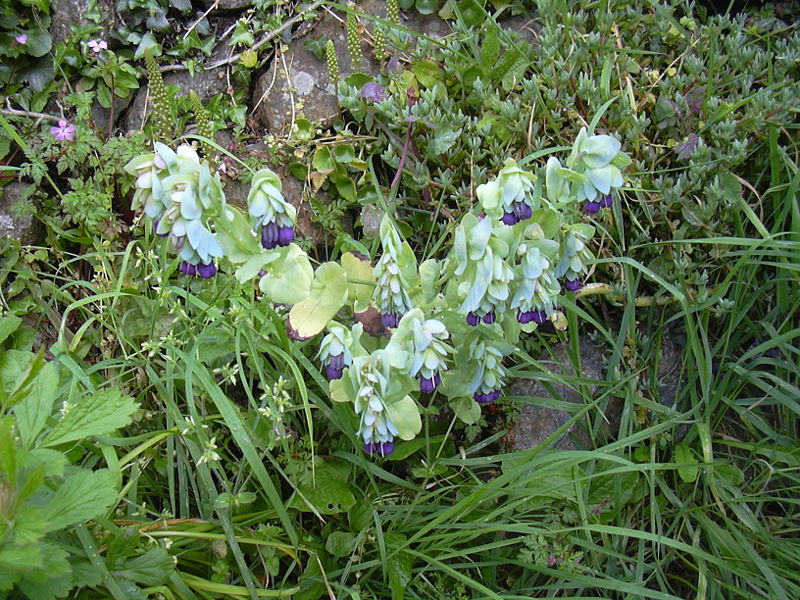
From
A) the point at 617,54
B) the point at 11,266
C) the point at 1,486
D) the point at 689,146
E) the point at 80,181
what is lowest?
the point at 11,266

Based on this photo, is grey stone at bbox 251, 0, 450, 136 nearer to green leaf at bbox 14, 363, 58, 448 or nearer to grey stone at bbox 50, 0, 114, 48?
grey stone at bbox 50, 0, 114, 48

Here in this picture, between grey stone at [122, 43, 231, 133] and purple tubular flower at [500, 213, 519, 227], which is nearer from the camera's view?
purple tubular flower at [500, 213, 519, 227]

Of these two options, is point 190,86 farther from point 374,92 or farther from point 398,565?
point 398,565

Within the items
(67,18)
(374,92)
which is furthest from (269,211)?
(67,18)

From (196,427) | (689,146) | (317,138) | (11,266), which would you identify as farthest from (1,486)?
(689,146)

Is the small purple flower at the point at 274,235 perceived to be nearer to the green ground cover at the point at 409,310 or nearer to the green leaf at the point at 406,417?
the green ground cover at the point at 409,310

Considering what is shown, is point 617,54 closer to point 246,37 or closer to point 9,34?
point 246,37

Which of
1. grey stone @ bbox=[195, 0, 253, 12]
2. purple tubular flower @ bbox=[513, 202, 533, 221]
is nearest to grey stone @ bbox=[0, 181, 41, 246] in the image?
grey stone @ bbox=[195, 0, 253, 12]
